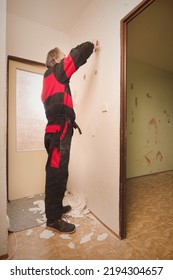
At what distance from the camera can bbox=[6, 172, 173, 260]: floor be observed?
1234 mm

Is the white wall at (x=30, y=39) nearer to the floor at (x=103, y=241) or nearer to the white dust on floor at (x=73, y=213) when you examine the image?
the white dust on floor at (x=73, y=213)

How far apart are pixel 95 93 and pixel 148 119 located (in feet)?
7.24

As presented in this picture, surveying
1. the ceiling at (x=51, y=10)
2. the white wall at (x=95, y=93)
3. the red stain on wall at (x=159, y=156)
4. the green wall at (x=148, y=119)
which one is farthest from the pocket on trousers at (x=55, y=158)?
the red stain on wall at (x=159, y=156)

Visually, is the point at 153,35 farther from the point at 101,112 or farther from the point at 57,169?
the point at 57,169

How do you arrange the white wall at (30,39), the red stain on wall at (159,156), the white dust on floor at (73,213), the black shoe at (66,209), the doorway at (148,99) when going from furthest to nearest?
the red stain on wall at (159,156)
the doorway at (148,99)
the white wall at (30,39)
the black shoe at (66,209)
the white dust on floor at (73,213)

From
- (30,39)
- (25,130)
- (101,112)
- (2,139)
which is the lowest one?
(2,139)

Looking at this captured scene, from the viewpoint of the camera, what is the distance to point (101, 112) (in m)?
1.67

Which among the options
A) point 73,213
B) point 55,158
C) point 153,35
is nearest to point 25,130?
point 55,158

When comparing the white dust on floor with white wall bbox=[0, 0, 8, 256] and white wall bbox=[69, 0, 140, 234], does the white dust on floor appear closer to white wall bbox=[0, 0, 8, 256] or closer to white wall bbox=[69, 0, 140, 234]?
white wall bbox=[69, 0, 140, 234]

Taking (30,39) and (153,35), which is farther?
(153,35)

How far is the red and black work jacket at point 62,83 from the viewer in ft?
4.78
